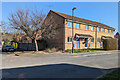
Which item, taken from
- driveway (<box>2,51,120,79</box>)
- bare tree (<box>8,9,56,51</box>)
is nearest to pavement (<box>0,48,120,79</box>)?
driveway (<box>2,51,120,79</box>)

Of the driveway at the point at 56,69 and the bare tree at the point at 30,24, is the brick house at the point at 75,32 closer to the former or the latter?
the bare tree at the point at 30,24

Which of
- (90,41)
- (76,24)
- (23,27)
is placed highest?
(76,24)

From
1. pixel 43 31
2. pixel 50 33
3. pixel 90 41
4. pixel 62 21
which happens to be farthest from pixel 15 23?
pixel 90 41

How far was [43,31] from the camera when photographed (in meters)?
17.1

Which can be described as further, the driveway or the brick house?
the brick house

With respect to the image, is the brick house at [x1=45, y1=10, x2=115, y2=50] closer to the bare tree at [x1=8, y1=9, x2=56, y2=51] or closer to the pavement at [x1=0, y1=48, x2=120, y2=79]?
the bare tree at [x1=8, y1=9, x2=56, y2=51]

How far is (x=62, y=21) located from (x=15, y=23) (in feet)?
32.6

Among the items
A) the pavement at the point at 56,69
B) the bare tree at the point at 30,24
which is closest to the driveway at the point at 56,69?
the pavement at the point at 56,69

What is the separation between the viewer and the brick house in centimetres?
2158

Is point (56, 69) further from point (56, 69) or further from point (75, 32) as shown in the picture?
point (75, 32)

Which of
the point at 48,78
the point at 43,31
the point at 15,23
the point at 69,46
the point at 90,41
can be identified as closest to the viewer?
the point at 48,78

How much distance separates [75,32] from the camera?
23.3 metres

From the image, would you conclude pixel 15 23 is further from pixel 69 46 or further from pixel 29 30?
pixel 69 46

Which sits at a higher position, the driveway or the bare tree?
the bare tree
